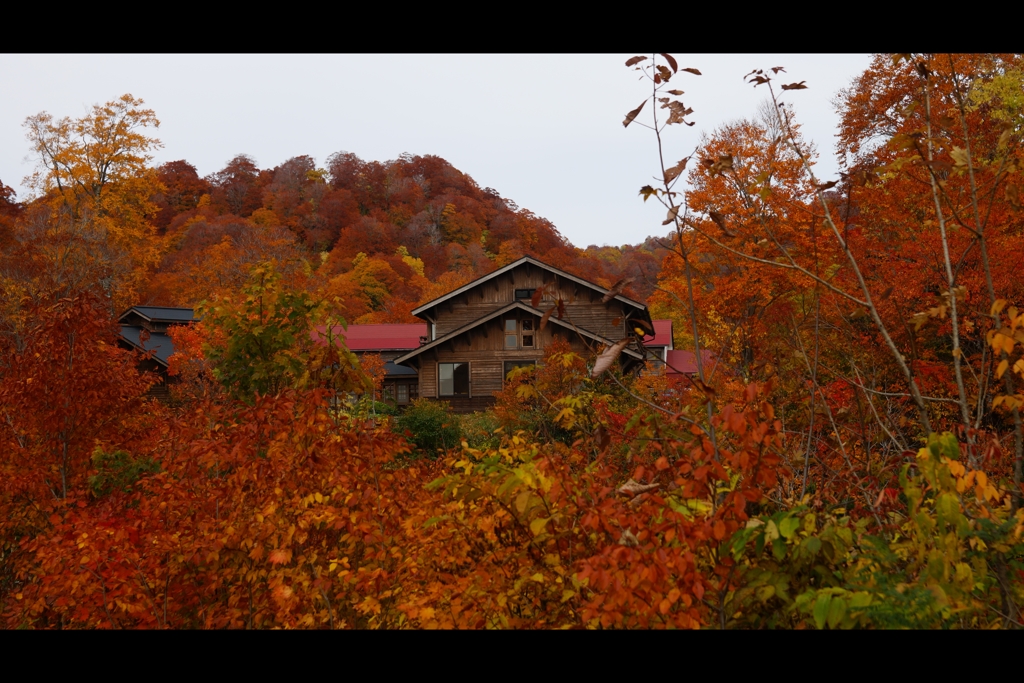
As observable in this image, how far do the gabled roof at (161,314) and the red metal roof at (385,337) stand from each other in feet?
26.0

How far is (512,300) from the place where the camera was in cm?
3047

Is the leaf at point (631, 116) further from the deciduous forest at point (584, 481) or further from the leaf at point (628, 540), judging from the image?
the leaf at point (628, 540)

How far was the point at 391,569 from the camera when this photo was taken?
4.88 metres

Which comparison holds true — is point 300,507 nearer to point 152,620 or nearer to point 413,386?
point 152,620

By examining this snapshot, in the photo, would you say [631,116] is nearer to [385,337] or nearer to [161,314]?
[385,337]

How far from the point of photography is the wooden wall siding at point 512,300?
97.6ft

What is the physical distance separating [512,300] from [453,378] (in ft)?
13.6

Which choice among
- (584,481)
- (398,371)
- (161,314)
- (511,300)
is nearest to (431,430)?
(511,300)

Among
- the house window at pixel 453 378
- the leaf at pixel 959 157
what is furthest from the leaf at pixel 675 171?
the house window at pixel 453 378

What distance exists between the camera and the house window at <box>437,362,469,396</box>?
99.2ft

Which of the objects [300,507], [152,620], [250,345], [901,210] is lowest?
[152,620]
